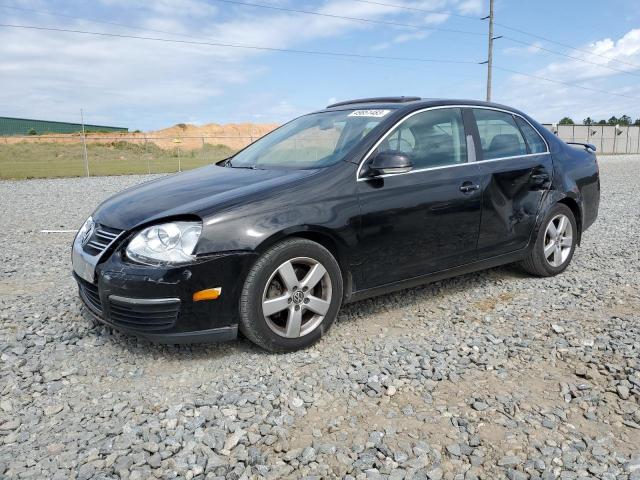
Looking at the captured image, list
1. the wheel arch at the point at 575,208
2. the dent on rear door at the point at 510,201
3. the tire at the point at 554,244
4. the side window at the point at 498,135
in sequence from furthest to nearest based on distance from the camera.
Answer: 1. the wheel arch at the point at 575,208
2. the tire at the point at 554,244
3. the side window at the point at 498,135
4. the dent on rear door at the point at 510,201

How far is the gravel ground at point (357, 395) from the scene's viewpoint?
2.38m

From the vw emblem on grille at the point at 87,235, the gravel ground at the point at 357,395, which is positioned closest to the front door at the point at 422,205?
the gravel ground at the point at 357,395

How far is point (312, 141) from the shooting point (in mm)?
4301

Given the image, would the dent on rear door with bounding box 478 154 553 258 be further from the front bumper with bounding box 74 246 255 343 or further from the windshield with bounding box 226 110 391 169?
the front bumper with bounding box 74 246 255 343

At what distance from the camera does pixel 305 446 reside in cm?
250

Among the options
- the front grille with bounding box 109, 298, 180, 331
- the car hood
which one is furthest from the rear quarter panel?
the front grille with bounding box 109, 298, 180, 331

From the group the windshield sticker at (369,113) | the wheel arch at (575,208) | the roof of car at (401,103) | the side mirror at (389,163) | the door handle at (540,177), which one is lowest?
the wheel arch at (575,208)

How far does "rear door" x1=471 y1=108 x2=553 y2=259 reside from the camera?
173 inches

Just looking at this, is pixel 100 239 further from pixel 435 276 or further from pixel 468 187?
pixel 468 187

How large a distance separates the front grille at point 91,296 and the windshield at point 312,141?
1493mm

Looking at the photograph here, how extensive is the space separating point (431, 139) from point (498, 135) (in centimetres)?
83

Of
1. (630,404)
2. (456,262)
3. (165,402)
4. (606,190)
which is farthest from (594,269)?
(606,190)

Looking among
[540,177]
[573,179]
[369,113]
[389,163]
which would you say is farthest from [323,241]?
[573,179]

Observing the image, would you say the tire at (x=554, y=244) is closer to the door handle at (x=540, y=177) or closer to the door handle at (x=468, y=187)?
the door handle at (x=540, y=177)
